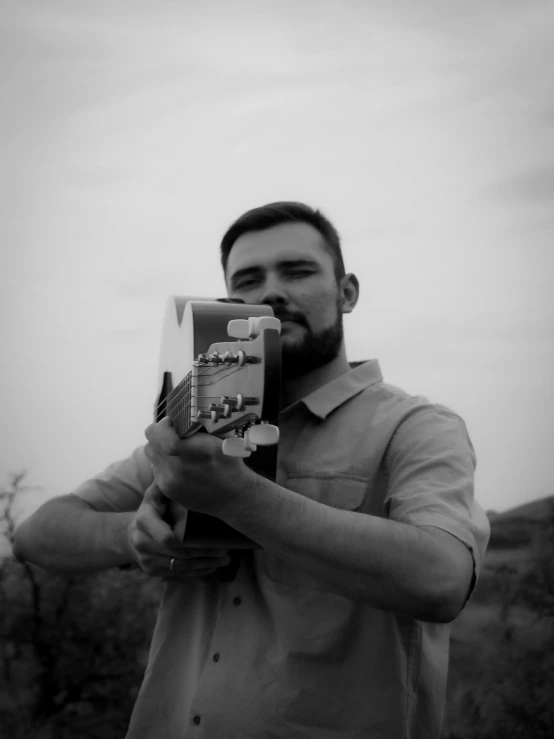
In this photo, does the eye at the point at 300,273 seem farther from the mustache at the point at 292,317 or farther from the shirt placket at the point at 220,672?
the shirt placket at the point at 220,672

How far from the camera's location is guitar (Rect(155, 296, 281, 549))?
3.30ft

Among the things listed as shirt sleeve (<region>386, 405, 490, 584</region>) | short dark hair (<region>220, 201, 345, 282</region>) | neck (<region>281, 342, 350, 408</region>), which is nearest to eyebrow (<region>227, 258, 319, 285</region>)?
short dark hair (<region>220, 201, 345, 282</region>)

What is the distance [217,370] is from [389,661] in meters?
0.85

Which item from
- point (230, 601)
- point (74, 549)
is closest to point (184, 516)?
point (230, 601)

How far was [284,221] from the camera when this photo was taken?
2.04 meters

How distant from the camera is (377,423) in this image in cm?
176

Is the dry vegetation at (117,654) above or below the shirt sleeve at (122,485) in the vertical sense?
below

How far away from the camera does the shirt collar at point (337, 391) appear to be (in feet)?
6.11

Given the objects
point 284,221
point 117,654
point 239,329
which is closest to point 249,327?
point 239,329

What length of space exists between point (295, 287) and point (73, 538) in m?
0.93

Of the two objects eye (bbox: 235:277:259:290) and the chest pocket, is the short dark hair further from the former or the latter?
the chest pocket

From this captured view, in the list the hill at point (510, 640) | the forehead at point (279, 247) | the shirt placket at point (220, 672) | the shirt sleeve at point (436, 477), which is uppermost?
the forehead at point (279, 247)

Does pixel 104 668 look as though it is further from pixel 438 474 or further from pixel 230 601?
pixel 438 474

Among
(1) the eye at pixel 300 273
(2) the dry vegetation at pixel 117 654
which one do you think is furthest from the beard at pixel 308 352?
(2) the dry vegetation at pixel 117 654
